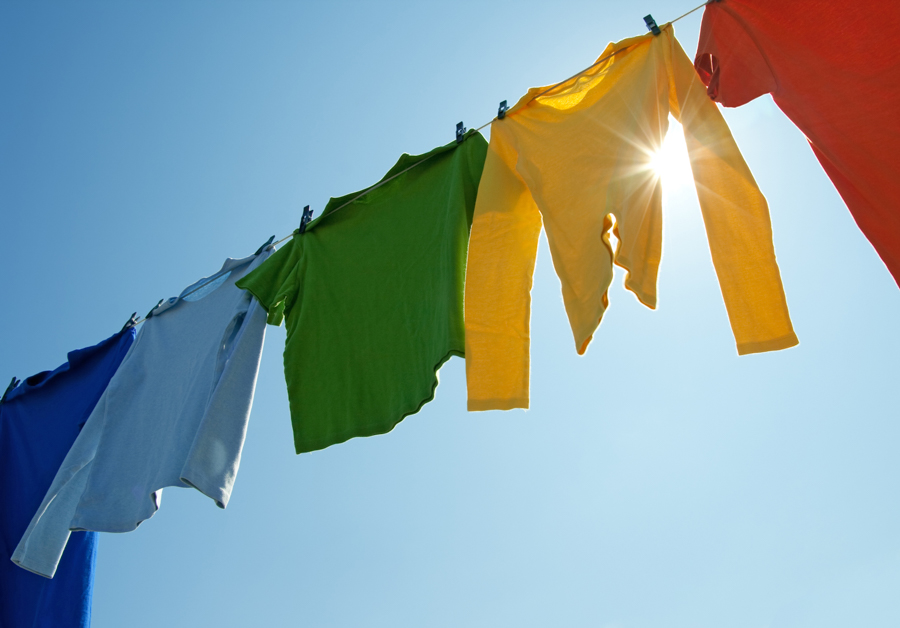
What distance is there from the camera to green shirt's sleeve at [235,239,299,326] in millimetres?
3227

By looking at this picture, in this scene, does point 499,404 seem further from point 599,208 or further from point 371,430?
point 599,208

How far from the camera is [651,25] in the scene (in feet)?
8.66

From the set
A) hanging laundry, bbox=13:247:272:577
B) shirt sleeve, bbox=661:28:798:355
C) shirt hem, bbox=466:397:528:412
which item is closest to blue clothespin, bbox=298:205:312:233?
hanging laundry, bbox=13:247:272:577

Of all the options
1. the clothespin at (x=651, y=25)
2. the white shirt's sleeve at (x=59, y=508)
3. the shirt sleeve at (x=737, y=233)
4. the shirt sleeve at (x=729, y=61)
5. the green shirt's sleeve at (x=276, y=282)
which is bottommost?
the white shirt's sleeve at (x=59, y=508)

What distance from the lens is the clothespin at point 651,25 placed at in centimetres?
263

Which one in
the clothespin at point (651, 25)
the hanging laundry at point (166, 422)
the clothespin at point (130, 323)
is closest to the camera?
the clothespin at point (651, 25)

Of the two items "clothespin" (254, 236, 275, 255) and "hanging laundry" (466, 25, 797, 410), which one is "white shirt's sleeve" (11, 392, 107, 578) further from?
"hanging laundry" (466, 25, 797, 410)

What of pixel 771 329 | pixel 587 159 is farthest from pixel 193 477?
pixel 771 329

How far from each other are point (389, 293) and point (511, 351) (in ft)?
2.24

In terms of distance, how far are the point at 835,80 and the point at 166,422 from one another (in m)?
2.70

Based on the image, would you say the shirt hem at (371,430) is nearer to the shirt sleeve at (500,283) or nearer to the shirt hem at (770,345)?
the shirt sleeve at (500,283)

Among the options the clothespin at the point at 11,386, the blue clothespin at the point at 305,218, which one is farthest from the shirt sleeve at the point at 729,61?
the clothespin at the point at 11,386

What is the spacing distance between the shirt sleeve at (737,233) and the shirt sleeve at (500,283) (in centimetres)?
62

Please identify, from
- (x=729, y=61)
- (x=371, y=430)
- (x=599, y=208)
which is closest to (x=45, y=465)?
(x=371, y=430)
